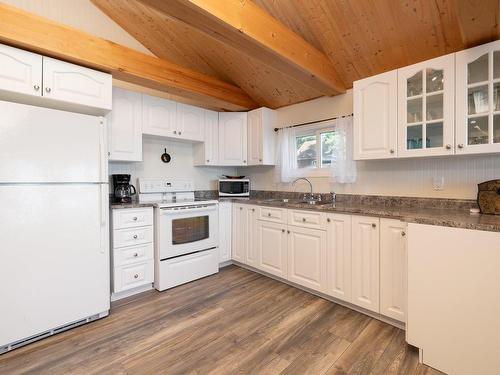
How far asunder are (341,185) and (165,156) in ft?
7.53

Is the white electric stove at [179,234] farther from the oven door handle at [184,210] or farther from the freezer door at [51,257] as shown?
the freezer door at [51,257]

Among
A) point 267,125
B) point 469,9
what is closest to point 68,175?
point 267,125

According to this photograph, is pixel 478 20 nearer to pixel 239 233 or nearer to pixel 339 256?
pixel 339 256

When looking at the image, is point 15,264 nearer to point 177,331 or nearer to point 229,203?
point 177,331

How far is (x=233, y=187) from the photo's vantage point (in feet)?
11.8

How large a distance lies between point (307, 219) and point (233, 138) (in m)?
1.70

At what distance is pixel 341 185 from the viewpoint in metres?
2.93

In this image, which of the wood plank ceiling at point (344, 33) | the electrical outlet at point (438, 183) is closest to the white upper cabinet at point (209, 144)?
the wood plank ceiling at point (344, 33)

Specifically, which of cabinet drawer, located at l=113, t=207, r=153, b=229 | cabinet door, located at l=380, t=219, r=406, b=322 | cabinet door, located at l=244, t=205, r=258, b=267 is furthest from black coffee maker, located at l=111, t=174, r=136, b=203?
cabinet door, located at l=380, t=219, r=406, b=322

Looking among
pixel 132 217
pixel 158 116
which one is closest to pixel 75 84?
pixel 158 116

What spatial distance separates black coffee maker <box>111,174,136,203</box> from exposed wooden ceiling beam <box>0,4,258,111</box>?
1041 mm

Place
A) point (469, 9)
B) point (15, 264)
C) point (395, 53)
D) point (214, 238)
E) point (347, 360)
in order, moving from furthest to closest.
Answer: point (214, 238), point (395, 53), point (15, 264), point (347, 360), point (469, 9)

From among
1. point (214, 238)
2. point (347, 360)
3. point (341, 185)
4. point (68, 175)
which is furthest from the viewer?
point (214, 238)

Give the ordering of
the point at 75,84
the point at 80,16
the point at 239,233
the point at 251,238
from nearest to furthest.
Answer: the point at 75,84
the point at 80,16
the point at 251,238
the point at 239,233
